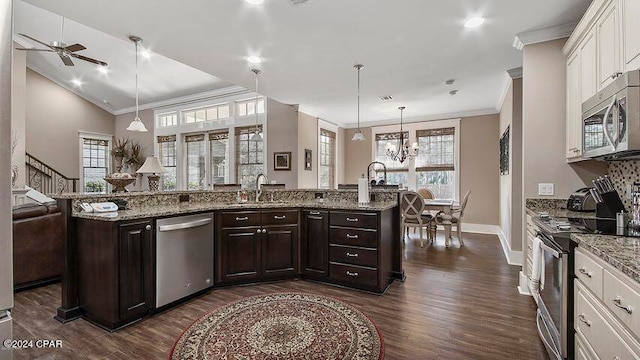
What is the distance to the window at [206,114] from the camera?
23.0 ft

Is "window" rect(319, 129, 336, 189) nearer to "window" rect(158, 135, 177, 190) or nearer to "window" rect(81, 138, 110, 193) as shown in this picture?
"window" rect(158, 135, 177, 190)

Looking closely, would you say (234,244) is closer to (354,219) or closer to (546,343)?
(354,219)

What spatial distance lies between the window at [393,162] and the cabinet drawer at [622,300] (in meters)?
6.21

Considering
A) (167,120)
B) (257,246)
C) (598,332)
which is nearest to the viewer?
(598,332)

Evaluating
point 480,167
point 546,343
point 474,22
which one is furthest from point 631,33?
point 480,167

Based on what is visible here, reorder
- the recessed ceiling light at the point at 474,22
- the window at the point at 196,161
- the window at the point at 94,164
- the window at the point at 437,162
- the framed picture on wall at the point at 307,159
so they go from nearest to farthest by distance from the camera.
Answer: the recessed ceiling light at the point at 474,22 → the framed picture on wall at the point at 307,159 → the window at the point at 437,162 → the window at the point at 196,161 → the window at the point at 94,164

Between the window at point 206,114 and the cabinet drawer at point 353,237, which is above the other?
the window at point 206,114

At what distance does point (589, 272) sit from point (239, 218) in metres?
2.95

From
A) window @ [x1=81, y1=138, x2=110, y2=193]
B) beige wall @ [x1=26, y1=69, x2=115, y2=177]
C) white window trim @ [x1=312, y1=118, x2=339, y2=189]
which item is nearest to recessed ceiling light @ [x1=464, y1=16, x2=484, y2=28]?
white window trim @ [x1=312, y1=118, x2=339, y2=189]

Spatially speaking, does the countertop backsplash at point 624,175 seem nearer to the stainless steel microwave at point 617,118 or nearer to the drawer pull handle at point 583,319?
the stainless steel microwave at point 617,118

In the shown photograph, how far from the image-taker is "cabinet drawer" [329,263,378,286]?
3.13 metres

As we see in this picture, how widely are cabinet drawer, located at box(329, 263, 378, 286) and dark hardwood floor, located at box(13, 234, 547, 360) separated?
5.0 inches

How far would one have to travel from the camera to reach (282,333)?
229 cm

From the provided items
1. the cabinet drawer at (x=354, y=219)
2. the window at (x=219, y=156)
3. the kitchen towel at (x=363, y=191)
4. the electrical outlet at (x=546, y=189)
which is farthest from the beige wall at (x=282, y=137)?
the electrical outlet at (x=546, y=189)
